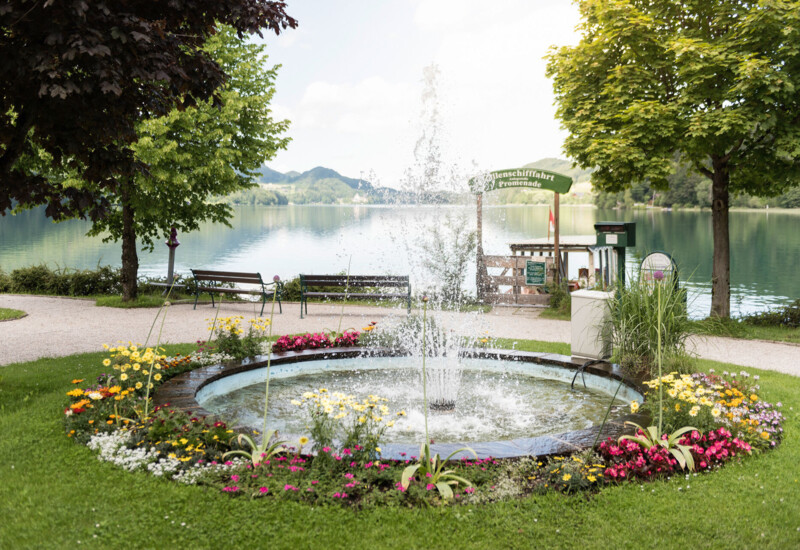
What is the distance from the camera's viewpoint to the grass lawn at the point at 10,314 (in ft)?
45.2

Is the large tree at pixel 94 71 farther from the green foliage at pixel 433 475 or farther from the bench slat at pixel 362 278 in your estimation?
the bench slat at pixel 362 278

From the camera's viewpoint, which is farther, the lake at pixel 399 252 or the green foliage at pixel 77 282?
the green foliage at pixel 77 282

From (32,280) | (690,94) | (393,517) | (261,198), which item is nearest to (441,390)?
(393,517)

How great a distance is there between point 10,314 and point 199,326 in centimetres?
480

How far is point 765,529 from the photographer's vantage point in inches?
158

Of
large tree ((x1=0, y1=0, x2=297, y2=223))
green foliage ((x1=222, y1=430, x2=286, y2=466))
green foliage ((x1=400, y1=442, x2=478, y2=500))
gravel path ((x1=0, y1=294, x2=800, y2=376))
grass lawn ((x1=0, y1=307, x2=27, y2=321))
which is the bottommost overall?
green foliage ((x1=400, y1=442, x2=478, y2=500))

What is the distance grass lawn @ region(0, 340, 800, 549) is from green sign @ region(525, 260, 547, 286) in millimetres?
10780

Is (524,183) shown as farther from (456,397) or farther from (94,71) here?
(94,71)

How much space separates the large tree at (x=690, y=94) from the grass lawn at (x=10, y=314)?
13.0m

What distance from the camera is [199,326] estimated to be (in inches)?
507

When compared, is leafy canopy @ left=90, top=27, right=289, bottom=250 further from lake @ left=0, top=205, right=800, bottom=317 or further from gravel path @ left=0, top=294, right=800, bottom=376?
lake @ left=0, top=205, right=800, bottom=317

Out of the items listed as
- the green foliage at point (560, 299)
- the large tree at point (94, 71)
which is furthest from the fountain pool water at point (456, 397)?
the green foliage at point (560, 299)

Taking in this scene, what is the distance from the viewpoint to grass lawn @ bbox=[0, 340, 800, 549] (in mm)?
3867

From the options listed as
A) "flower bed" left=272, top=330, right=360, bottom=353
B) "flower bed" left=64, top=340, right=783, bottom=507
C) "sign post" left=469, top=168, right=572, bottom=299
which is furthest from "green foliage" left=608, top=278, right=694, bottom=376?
"sign post" left=469, top=168, right=572, bottom=299
